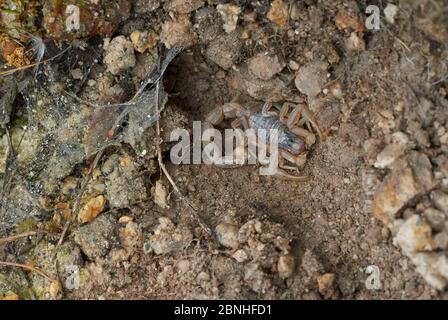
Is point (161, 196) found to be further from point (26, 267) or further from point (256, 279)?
point (26, 267)

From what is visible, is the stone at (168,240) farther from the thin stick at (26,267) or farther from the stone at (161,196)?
the thin stick at (26,267)

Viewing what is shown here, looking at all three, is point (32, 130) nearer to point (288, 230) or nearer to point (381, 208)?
point (288, 230)

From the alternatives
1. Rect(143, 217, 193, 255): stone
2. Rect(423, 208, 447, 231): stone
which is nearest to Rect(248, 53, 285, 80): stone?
Rect(143, 217, 193, 255): stone

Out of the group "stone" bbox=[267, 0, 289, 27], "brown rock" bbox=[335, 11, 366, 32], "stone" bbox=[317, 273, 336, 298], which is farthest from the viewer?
"stone" bbox=[267, 0, 289, 27]

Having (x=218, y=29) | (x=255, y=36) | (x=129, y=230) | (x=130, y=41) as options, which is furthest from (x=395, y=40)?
(x=129, y=230)

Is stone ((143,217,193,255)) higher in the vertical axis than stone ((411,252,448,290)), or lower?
higher

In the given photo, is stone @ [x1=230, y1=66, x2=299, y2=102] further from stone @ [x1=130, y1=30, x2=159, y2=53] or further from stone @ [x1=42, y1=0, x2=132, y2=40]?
stone @ [x1=42, y1=0, x2=132, y2=40]

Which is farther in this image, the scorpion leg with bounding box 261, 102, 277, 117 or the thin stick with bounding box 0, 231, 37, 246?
the scorpion leg with bounding box 261, 102, 277, 117

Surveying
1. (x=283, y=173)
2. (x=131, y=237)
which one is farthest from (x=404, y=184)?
(x=131, y=237)

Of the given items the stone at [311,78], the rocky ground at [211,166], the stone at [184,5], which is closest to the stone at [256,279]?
the rocky ground at [211,166]
